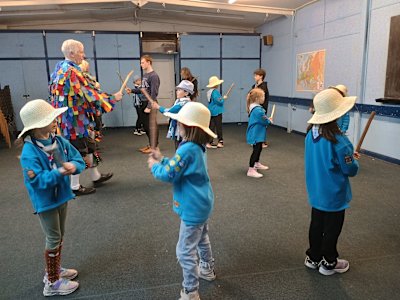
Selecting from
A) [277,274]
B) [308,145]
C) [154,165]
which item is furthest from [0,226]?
[308,145]

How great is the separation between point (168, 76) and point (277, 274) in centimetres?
760

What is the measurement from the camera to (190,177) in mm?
1640

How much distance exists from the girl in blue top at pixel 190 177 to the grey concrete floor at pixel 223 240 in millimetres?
366

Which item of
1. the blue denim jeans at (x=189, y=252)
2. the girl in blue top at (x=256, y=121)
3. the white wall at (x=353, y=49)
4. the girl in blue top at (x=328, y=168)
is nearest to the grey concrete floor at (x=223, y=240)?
the blue denim jeans at (x=189, y=252)

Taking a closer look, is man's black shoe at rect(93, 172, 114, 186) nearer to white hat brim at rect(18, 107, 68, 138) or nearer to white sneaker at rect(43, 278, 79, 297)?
white sneaker at rect(43, 278, 79, 297)

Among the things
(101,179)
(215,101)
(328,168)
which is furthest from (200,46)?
(328,168)

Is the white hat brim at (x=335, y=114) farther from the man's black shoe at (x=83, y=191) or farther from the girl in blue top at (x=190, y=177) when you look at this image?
the man's black shoe at (x=83, y=191)

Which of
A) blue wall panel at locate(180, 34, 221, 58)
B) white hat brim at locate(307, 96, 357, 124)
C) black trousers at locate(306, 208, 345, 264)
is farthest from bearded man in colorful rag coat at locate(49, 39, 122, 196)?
blue wall panel at locate(180, 34, 221, 58)

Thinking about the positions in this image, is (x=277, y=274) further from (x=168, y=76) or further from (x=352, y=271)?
(x=168, y=76)

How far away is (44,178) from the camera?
1.62 metres

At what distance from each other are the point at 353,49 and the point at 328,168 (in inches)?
167

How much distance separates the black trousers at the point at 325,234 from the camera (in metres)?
1.96

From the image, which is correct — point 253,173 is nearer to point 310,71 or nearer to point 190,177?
point 190,177

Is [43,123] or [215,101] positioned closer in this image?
[43,123]
